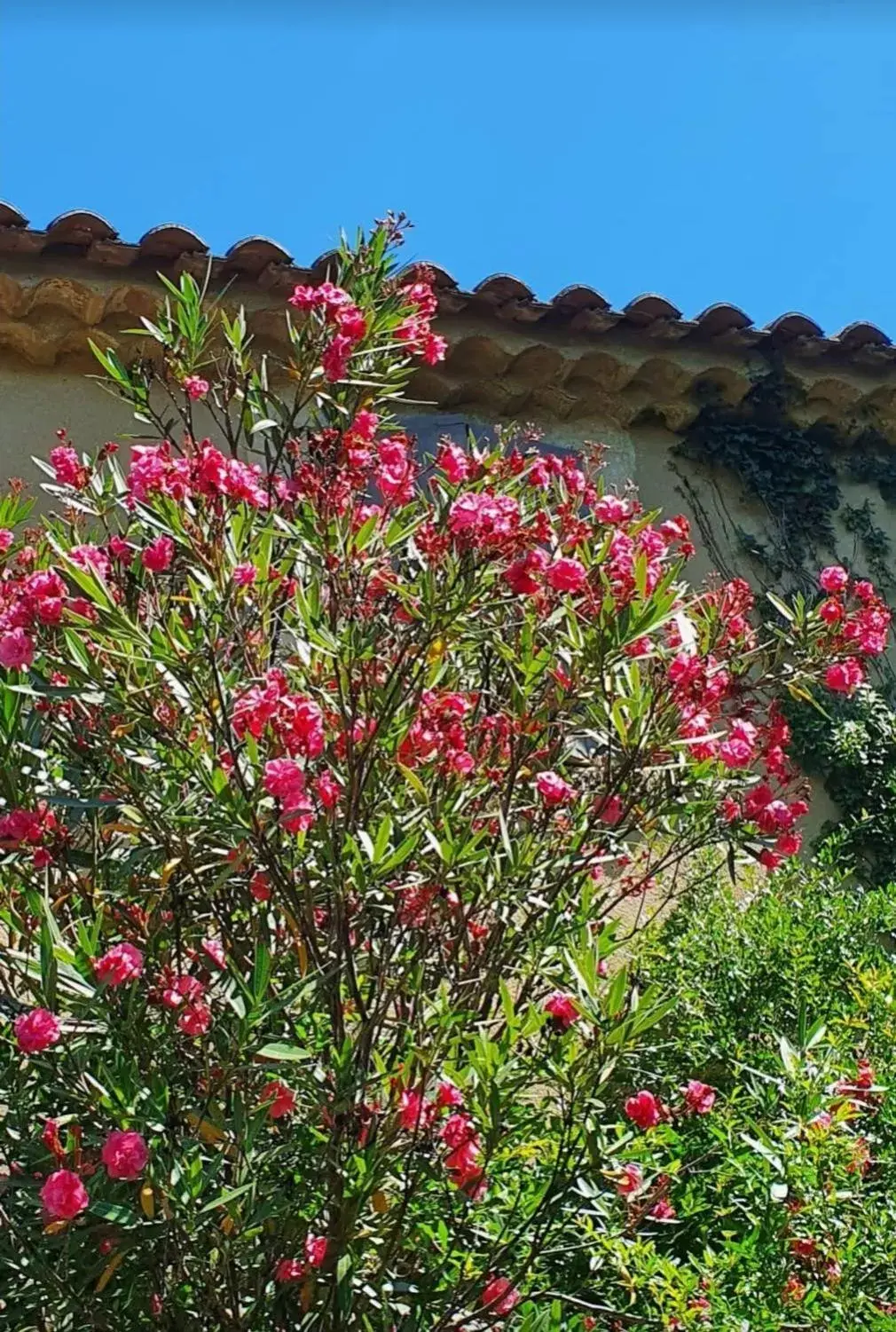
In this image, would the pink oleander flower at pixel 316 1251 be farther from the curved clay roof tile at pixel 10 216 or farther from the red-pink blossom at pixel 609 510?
the curved clay roof tile at pixel 10 216

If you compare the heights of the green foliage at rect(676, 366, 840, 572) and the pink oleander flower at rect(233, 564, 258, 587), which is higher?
the green foliage at rect(676, 366, 840, 572)

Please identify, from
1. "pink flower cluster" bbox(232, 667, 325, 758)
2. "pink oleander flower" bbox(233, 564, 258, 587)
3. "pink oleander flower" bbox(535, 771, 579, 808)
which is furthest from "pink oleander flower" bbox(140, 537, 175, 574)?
"pink oleander flower" bbox(535, 771, 579, 808)

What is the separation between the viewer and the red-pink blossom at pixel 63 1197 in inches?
83.9

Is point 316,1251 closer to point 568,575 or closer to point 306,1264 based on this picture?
point 306,1264

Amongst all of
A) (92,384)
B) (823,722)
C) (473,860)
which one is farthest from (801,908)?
(92,384)

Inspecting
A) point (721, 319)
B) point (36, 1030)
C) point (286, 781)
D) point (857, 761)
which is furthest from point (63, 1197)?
point (721, 319)

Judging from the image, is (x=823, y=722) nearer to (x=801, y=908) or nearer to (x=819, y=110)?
(x=801, y=908)

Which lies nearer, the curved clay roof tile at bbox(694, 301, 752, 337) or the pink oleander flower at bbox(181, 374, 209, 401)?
the pink oleander flower at bbox(181, 374, 209, 401)

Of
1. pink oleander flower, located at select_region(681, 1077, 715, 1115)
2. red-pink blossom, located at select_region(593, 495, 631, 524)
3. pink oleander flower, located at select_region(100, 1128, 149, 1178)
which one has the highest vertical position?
red-pink blossom, located at select_region(593, 495, 631, 524)

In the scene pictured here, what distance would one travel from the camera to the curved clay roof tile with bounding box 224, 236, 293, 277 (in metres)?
5.30

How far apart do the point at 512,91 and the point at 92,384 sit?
2735 millimetres

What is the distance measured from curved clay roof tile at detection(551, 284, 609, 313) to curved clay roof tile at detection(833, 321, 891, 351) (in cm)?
162

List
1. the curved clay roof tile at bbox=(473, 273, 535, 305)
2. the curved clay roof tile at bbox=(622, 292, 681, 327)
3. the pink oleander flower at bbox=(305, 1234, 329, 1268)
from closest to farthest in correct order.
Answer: the pink oleander flower at bbox=(305, 1234, 329, 1268) < the curved clay roof tile at bbox=(473, 273, 535, 305) < the curved clay roof tile at bbox=(622, 292, 681, 327)

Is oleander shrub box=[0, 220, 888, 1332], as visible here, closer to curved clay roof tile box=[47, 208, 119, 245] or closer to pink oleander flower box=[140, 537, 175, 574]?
pink oleander flower box=[140, 537, 175, 574]
